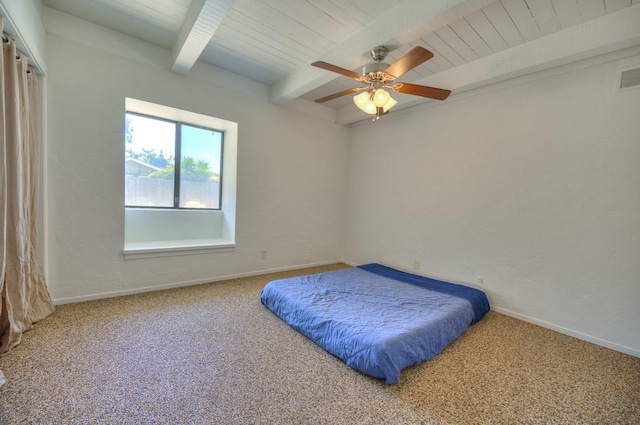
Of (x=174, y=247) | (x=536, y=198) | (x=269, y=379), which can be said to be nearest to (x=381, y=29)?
(x=536, y=198)

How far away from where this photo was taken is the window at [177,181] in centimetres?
329

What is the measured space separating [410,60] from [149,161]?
326 cm

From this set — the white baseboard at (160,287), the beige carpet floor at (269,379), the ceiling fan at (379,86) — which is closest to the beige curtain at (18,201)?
the beige carpet floor at (269,379)

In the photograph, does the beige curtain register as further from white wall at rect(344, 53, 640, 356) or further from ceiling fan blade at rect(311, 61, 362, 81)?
white wall at rect(344, 53, 640, 356)

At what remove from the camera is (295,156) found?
13.5 feet

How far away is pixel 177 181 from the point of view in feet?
12.0

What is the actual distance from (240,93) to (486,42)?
2.81 metres

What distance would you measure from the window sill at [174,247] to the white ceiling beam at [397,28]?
7.66ft

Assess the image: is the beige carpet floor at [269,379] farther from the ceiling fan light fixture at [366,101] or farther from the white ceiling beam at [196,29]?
the white ceiling beam at [196,29]

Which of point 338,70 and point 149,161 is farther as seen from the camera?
point 149,161

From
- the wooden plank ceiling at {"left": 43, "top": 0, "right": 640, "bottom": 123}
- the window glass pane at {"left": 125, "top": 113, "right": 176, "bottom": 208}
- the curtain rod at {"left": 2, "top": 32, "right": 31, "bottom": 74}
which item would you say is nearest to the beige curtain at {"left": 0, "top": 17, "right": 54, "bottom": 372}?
the curtain rod at {"left": 2, "top": 32, "right": 31, "bottom": 74}

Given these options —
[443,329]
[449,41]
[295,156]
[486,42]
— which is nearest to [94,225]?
[295,156]

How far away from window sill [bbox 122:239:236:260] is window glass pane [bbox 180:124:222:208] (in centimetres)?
58

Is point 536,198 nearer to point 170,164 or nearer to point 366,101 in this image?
point 366,101
